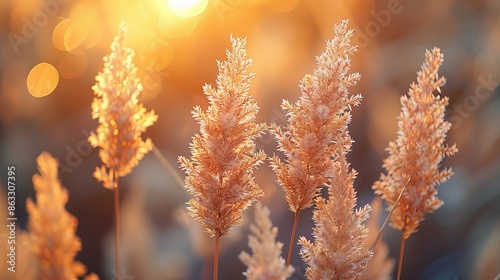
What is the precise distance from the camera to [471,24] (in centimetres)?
170

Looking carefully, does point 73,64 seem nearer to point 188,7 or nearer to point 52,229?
point 188,7

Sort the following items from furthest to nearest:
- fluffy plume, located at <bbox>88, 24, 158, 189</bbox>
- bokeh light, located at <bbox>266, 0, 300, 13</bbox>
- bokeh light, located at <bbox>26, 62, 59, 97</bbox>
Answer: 1. bokeh light, located at <bbox>266, 0, 300, 13</bbox>
2. bokeh light, located at <bbox>26, 62, 59, 97</bbox>
3. fluffy plume, located at <bbox>88, 24, 158, 189</bbox>

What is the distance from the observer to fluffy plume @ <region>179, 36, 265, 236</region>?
882 mm

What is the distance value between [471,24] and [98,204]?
133 centimetres

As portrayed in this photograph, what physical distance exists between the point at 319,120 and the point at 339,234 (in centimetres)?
20

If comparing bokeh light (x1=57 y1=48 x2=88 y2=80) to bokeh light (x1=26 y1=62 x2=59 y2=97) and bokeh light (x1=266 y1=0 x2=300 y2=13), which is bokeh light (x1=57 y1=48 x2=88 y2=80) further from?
bokeh light (x1=266 y1=0 x2=300 y2=13)

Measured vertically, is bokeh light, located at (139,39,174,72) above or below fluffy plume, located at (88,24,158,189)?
above

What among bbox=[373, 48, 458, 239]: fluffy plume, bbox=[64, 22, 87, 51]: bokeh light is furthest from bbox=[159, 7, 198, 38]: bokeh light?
bbox=[373, 48, 458, 239]: fluffy plume

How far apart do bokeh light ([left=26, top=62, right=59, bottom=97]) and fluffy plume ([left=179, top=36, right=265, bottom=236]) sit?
0.65 m

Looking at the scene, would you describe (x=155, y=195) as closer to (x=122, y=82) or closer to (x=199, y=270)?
(x=199, y=270)

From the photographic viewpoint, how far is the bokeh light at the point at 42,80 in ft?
4.41

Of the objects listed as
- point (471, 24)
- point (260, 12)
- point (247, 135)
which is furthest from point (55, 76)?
point (471, 24)

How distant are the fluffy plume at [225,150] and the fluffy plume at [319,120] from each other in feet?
0.25

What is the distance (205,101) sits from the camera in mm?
1531
